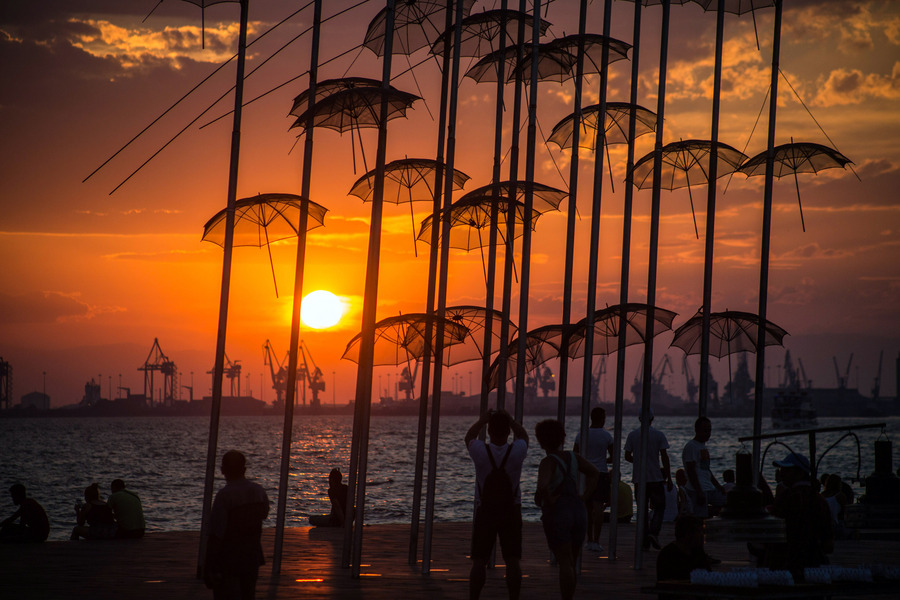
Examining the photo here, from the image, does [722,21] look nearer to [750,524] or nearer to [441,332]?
[441,332]

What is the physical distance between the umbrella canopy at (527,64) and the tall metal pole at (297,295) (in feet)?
8.75

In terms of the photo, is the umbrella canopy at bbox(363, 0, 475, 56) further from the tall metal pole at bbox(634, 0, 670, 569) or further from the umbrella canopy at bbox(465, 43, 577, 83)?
the tall metal pole at bbox(634, 0, 670, 569)

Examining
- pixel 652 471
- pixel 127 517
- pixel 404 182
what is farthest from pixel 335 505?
pixel 404 182

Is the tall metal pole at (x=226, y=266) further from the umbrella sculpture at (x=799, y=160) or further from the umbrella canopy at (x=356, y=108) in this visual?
the umbrella sculpture at (x=799, y=160)

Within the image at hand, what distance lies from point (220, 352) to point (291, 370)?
93 cm

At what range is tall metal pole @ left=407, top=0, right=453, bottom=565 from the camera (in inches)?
530

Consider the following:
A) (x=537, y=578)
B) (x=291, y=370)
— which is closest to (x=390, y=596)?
(x=537, y=578)

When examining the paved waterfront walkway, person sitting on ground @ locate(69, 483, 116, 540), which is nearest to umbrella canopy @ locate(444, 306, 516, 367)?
the paved waterfront walkway

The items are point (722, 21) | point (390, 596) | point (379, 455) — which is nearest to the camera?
point (390, 596)

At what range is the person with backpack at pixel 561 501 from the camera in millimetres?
9555

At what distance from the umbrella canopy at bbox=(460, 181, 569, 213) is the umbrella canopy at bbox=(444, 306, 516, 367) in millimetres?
2093

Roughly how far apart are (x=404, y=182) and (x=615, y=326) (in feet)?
14.0

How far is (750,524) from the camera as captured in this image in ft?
26.2

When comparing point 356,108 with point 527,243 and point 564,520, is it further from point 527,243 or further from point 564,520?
point 564,520
